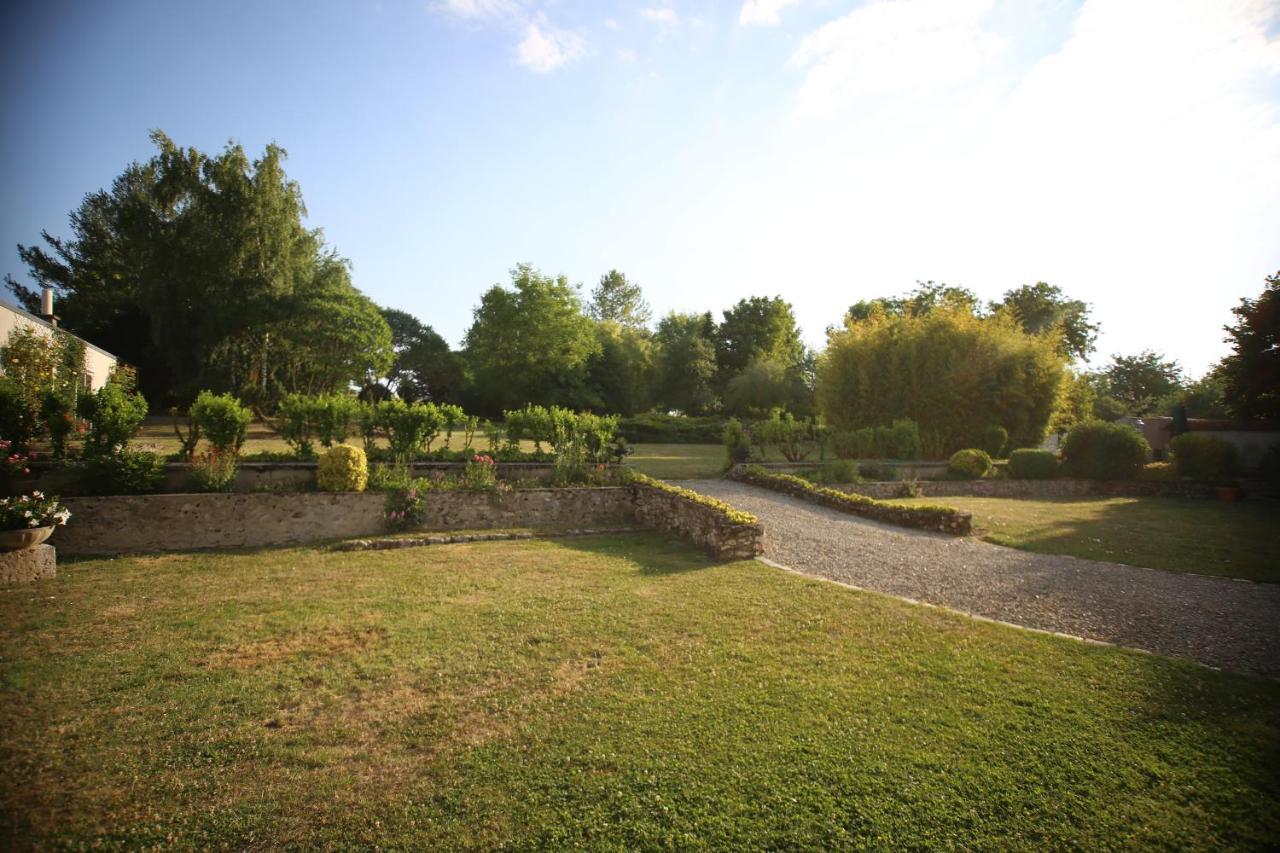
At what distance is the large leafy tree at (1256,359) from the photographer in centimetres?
1720

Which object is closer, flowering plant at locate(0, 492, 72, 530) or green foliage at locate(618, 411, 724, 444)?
flowering plant at locate(0, 492, 72, 530)

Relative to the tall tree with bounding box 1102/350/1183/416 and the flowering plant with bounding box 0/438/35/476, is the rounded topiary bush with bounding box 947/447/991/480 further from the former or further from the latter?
the tall tree with bounding box 1102/350/1183/416

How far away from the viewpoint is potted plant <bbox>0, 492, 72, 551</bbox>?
19.5 feet

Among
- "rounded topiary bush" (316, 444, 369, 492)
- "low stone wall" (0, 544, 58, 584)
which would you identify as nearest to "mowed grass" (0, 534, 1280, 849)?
"low stone wall" (0, 544, 58, 584)

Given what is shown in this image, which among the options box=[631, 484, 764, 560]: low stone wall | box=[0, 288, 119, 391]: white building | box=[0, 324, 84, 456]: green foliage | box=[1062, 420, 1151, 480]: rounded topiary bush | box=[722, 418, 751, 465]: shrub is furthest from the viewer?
Result: box=[1062, 420, 1151, 480]: rounded topiary bush

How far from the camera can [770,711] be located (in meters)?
3.60

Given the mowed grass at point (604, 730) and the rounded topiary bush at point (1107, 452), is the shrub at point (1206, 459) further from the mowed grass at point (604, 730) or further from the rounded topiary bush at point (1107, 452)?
the mowed grass at point (604, 730)

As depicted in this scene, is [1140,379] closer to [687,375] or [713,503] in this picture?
[687,375]

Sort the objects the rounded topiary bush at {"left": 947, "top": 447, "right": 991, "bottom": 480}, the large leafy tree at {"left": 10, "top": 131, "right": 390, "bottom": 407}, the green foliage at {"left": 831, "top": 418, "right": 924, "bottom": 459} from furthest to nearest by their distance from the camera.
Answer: the large leafy tree at {"left": 10, "top": 131, "right": 390, "bottom": 407}, the green foliage at {"left": 831, "top": 418, "right": 924, "bottom": 459}, the rounded topiary bush at {"left": 947, "top": 447, "right": 991, "bottom": 480}

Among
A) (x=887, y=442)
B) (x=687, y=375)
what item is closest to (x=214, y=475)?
(x=887, y=442)

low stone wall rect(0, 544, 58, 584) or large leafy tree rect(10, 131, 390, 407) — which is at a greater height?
large leafy tree rect(10, 131, 390, 407)

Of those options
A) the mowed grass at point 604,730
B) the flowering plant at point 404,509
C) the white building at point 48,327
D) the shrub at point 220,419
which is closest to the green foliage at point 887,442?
the mowed grass at point 604,730

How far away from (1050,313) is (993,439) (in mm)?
21594

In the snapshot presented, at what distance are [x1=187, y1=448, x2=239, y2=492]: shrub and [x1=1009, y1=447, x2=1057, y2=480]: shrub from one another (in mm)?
19391
